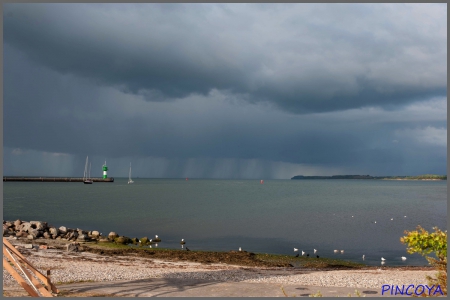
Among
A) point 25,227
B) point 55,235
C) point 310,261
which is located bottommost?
point 310,261

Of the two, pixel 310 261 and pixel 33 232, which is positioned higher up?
pixel 33 232

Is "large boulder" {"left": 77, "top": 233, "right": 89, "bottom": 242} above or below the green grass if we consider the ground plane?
above

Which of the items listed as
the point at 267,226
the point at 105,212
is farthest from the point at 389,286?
the point at 105,212

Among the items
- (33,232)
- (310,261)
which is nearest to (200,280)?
(310,261)

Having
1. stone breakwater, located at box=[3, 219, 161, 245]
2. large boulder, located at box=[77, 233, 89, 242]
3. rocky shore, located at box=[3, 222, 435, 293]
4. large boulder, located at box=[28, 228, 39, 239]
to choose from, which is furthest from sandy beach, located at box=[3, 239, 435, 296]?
large boulder, located at box=[28, 228, 39, 239]

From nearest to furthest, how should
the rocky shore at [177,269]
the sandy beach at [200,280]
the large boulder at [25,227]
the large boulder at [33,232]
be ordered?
the sandy beach at [200,280], the rocky shore at [177,269], the large boulder at [33,232], the large boulder at [25,227]

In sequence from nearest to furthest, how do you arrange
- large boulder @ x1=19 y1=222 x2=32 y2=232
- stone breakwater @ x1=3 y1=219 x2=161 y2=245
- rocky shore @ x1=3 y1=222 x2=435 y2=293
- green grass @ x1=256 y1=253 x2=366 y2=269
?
rocky shore @ x1=3 y1=222 x2=435 y2=293, green grass @ x1=256 y1=253 x2=366 y2=269, stone breakwater @ x1=3 y1=219 x2=161 y2=245, large boulder @ x1=19 y1=222 x2=32 y2=232

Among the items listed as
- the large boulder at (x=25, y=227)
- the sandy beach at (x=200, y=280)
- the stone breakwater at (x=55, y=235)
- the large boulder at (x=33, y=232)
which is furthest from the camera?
the large boulder at (x=25, y=227)

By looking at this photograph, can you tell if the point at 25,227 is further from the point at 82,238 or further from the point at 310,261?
the point at 310,261

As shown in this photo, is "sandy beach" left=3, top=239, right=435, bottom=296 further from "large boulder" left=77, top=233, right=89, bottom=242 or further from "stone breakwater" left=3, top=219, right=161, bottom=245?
"stone breakwater" left=3, top=219, right=161, bottom=245

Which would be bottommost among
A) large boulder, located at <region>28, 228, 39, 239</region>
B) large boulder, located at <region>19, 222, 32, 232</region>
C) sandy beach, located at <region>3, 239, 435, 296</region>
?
large boulder, located at <region>28, 228, 39, 239</region>

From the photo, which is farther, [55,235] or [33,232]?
[55,235]

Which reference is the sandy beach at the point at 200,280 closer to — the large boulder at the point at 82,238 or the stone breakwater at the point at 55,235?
the large boulder at the point at 82,238

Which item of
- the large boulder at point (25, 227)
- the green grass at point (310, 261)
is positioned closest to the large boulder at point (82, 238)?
the large boulder at point (25, 227)
